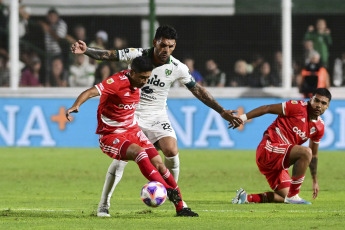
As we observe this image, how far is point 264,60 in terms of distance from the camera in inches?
780

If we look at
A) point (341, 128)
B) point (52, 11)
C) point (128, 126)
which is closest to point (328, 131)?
point (341, 128)

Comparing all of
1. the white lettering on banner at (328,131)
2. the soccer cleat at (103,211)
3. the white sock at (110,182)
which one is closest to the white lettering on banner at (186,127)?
the white lettering on banner at (328,131)

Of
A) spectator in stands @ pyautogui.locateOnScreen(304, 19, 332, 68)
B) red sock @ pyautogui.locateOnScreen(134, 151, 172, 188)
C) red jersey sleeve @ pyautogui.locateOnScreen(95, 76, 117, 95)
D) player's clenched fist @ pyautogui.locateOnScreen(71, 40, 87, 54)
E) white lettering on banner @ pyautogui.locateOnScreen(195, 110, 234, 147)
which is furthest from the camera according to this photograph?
spectator in stands @ pyautogui.locateOnScreen(304, 19, 332, 68)

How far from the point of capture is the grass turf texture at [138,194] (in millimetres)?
7996

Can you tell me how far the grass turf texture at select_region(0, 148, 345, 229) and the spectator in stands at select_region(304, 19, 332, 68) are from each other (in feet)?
9.26

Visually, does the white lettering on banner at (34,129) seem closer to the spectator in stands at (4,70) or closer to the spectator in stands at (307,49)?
the spectator in stands at (4,70)

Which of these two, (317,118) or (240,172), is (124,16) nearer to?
(240,172)

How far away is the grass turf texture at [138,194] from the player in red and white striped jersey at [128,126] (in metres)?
0.44

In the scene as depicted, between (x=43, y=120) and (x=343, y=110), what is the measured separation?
21.5ft

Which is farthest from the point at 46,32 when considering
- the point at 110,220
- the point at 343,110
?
the point at 110,220

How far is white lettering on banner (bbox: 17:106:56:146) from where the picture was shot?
18.5 meters

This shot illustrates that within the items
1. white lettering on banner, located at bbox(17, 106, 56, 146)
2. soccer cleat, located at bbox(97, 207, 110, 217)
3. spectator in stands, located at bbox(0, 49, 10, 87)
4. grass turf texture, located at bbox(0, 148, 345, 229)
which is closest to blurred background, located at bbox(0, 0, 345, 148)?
spectator in stands, located at bbox(0, 49, 10, 87)

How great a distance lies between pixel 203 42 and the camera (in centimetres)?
1983

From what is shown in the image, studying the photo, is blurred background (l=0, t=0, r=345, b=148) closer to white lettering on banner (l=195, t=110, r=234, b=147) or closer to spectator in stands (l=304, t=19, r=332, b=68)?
spectator in stands (l=304, t=19, r=332, b=68)
